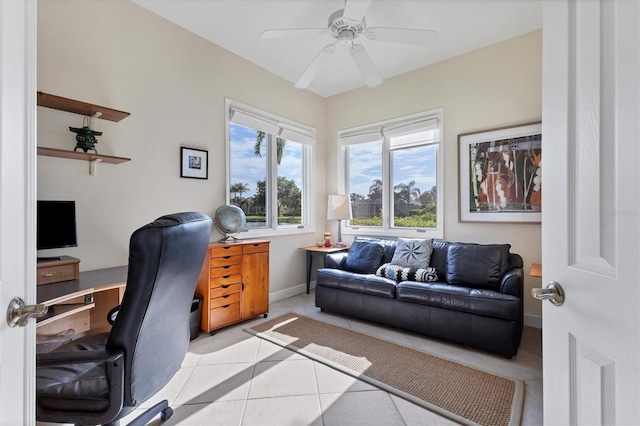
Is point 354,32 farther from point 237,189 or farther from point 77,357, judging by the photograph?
point 77,357

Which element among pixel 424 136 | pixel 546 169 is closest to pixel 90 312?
pixel 546 169

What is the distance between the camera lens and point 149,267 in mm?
1097

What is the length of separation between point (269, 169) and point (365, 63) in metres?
1.87

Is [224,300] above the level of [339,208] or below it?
below

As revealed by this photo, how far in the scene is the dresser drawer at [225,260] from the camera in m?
2.83

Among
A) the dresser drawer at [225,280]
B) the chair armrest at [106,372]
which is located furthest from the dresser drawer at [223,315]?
the chair armrest at [106,372]

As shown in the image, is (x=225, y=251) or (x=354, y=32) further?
(x=225, y=251)

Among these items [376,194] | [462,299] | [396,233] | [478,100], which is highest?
[478,100]

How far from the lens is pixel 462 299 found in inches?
99.7

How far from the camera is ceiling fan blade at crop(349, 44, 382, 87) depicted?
257cm

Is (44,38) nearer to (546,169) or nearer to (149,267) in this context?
(149,267)

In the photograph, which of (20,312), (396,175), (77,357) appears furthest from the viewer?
(396,175)

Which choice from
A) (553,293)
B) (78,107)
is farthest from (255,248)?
(553,293)

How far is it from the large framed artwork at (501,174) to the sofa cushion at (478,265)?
1.88ft
